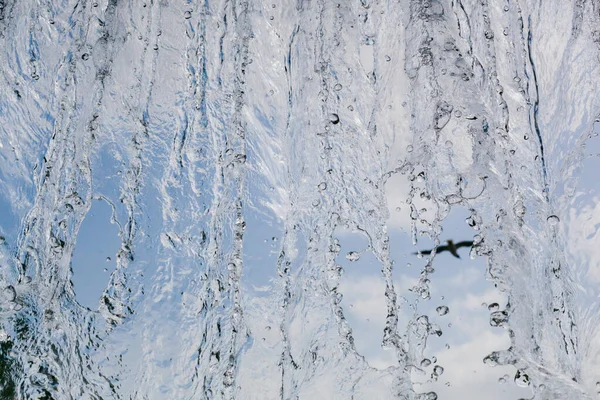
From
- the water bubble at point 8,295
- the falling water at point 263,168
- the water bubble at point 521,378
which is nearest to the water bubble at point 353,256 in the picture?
the falling water at point 263,168

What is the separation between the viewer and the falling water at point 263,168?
3.90m

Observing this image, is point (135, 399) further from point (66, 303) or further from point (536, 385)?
point (536, 385)

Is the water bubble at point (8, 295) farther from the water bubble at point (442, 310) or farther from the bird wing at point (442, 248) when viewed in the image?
the bird wing at point (442, 248)

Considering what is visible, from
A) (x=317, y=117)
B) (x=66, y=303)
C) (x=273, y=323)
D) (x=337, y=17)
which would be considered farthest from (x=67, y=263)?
(x=337, y=17)

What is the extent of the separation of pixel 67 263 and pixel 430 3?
363 centimetres

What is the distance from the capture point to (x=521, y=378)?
308 cm

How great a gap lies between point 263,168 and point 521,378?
2.71 metres

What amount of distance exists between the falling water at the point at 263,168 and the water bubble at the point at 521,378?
1.84 ft

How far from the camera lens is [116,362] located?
454 cm

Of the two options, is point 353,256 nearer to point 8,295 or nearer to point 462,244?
point 462,244

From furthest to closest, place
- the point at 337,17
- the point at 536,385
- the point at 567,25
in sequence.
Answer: the point at 337,17, the point at 567,25, the point at 536,385

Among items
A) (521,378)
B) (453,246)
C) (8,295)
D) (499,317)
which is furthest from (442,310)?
(8,295)

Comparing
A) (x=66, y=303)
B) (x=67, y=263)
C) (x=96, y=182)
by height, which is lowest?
(x=66, y=303)

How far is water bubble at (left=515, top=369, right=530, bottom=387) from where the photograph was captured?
10.0 feet
